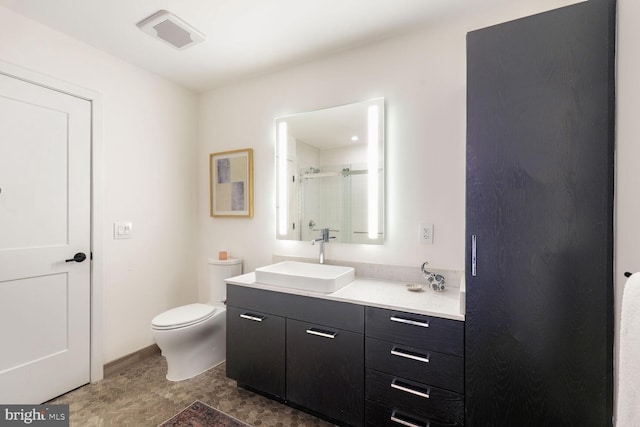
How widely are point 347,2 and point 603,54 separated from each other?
125cm

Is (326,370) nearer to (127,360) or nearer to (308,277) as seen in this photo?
(308,277)

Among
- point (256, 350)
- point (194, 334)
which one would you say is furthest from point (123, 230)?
point (256, 350)

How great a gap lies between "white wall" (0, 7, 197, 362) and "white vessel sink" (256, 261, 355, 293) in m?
1.15

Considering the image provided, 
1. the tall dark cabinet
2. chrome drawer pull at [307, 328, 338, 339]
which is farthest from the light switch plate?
the tall dark cabinet

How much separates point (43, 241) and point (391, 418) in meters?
2.34

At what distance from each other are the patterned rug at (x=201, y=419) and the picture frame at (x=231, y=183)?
56.5 inches

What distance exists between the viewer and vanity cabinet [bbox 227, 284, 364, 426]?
1646mm

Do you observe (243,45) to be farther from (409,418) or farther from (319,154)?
(409,418)

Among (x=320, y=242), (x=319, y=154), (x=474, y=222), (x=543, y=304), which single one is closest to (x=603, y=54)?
(x=474, y=222)

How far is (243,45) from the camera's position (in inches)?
84.9

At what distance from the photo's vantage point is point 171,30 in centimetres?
194

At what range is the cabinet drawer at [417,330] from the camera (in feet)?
4.62

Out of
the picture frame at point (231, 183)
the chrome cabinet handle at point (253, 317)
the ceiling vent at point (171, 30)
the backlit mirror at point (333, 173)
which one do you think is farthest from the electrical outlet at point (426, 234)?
the ceiling vent at point (171, 30)
